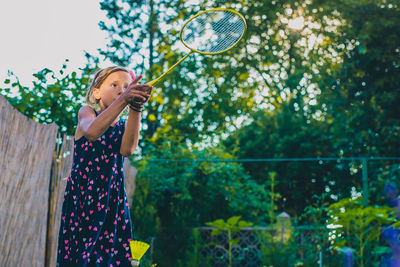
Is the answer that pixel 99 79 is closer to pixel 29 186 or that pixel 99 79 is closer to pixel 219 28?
pixel 219 28

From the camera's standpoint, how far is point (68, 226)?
2.16 meters

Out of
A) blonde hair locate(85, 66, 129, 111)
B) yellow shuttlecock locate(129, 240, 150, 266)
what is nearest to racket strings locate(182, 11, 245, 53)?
blonde hair locate(85, 66, 129, 111)

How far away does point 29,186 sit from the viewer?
3.33 m

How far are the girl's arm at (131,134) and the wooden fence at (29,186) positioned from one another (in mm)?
1154

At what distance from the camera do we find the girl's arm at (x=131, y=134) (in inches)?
77.7

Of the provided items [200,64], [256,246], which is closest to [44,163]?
[256,246]

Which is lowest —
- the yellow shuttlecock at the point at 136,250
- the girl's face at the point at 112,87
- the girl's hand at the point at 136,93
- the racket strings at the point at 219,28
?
the yellow shuttlecock at the point at 136,250

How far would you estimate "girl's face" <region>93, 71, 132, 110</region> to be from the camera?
7.28ft

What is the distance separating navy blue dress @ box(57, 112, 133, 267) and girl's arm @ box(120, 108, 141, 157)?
2.3 inches

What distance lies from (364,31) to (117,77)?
7811 mm

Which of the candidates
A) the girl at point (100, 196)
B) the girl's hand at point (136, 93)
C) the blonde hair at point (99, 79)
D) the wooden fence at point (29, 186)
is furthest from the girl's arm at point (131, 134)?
the wooden fence at point (29, 186)

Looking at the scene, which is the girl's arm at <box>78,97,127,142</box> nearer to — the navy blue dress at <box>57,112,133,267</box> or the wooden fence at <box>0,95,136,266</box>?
the navy blue dress at <box>57,112,133,267</box>

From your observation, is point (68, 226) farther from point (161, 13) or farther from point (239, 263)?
point (161, 13)

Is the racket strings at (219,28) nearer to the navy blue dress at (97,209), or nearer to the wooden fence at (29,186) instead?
the navy blue dress at (97,209)
